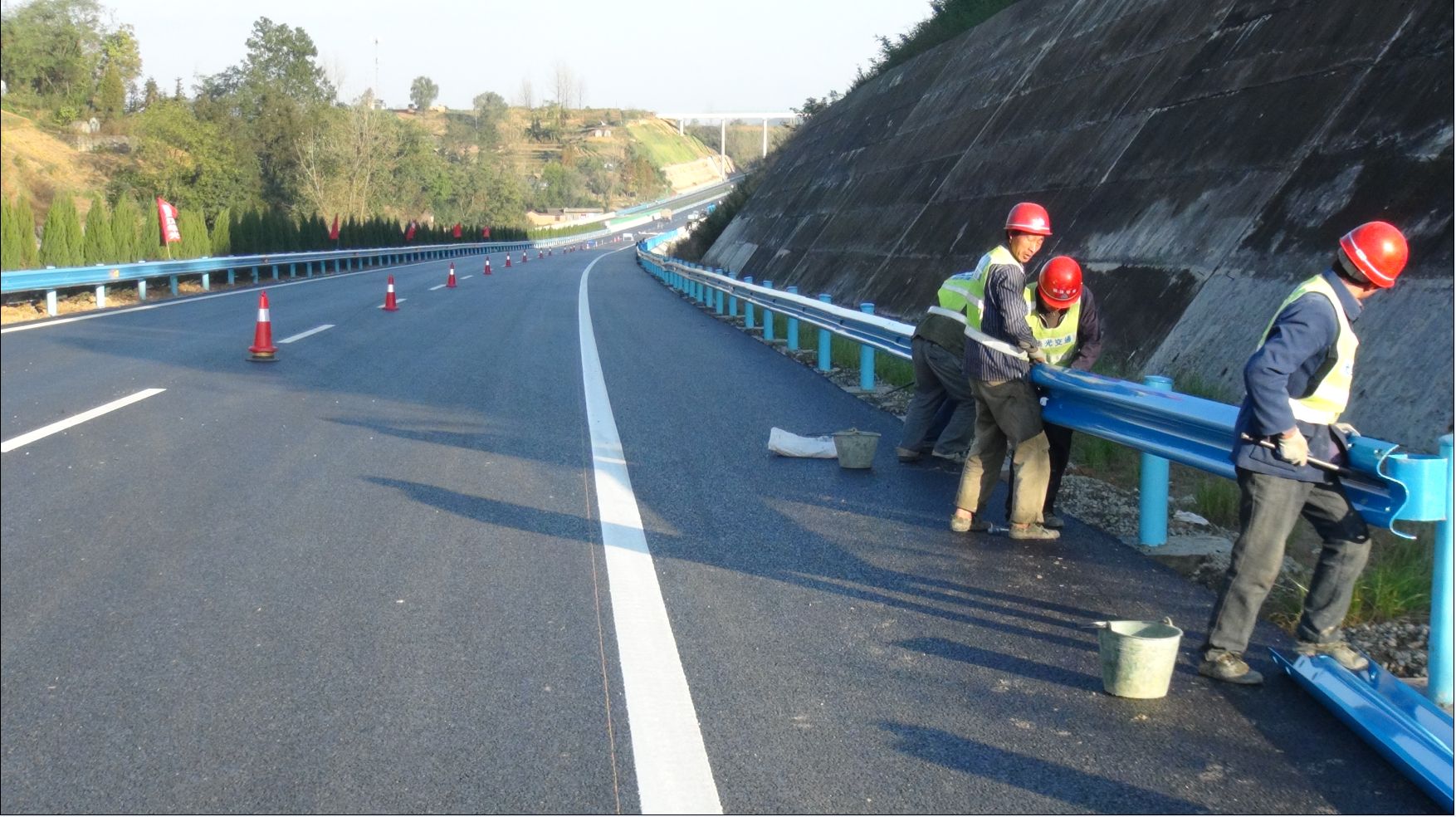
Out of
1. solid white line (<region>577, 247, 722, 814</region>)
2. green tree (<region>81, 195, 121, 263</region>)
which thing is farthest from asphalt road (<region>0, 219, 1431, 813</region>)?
green tree (<region>81, 195, 121, 263</region>)

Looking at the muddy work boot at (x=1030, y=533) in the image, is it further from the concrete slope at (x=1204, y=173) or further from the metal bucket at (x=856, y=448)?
the concrete slope at (x=1204, y=173)

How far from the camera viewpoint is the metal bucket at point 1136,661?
14.7 feet

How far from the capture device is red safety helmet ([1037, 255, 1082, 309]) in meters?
7.26

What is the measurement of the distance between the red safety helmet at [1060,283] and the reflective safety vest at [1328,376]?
101 inches

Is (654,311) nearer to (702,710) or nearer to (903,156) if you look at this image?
(903,156)

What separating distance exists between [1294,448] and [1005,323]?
2.69 metres

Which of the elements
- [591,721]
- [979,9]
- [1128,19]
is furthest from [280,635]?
[979,9]

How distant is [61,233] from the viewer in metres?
4.47

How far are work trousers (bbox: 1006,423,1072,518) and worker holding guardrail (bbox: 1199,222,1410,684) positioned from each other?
8.11 feet

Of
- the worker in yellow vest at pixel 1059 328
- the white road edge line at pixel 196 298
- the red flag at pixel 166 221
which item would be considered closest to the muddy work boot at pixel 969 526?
the worker in yellow vest at pixel 1059 328

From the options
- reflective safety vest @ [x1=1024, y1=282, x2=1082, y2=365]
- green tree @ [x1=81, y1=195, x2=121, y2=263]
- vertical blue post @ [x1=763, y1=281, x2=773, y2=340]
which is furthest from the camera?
vertical blue post @ [x1=763, y1=281, x2=773, y2=340]

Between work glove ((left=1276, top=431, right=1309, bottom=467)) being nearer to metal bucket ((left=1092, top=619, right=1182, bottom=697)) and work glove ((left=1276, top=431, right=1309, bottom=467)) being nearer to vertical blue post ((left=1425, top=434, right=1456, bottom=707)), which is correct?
vertical blue post ((left=1425, top=434, right=1456, bottom=707))

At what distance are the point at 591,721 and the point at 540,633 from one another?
3.25 feet

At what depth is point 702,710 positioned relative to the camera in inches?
174
